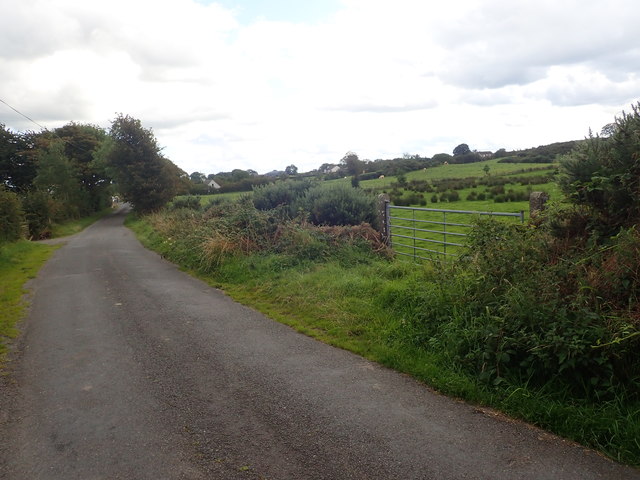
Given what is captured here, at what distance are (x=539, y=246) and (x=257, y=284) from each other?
5.73 m

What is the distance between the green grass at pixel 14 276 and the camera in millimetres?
8074

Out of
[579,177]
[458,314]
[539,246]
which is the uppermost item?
[579,177]

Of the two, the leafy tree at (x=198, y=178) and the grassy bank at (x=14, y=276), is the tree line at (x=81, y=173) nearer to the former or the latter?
the grassy bank at (x=14, y=276)

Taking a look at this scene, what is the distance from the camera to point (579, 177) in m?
6.09

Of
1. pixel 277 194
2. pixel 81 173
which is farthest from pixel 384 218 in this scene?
pixel 81 173

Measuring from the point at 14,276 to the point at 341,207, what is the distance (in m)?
9.33

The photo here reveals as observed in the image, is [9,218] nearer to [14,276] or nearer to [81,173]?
[14,276]

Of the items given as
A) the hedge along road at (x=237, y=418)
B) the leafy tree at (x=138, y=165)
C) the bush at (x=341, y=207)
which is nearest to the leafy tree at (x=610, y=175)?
the hedge along road at (x=237, y=418)

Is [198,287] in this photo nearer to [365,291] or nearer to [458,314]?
[365,291]

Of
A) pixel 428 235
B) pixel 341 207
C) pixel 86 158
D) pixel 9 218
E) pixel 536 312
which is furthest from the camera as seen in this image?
pixel 86 158

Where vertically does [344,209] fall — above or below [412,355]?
above

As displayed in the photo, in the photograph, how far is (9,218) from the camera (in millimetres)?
19828

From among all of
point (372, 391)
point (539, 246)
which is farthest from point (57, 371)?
point (539, 246)

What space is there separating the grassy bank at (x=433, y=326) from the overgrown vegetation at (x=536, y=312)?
15 millimetres
